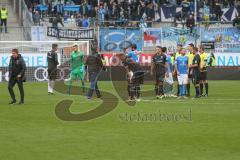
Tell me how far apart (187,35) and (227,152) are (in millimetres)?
31767

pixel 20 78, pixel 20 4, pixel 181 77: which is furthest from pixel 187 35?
pixel 20 78

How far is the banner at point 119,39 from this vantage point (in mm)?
43531

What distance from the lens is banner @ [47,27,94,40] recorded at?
1742 inches

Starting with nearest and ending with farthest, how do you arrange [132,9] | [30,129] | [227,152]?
[227,152]
[30,129]
[132,9]

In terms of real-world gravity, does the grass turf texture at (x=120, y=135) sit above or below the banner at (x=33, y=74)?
below

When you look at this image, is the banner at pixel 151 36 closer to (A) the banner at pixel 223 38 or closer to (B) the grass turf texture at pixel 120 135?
(A) the banner at pixel 223 38

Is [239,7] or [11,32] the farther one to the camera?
[239,7]

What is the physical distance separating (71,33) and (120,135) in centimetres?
3000

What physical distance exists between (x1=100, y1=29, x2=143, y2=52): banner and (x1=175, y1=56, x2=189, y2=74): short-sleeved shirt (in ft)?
55.1

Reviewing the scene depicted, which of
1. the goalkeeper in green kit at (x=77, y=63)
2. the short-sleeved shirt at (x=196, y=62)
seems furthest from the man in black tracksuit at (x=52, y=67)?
the short-sleeved shirt at (x=196, y=62)

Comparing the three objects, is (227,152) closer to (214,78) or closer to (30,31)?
(214,78)

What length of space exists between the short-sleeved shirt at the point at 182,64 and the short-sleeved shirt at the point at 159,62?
0.79m

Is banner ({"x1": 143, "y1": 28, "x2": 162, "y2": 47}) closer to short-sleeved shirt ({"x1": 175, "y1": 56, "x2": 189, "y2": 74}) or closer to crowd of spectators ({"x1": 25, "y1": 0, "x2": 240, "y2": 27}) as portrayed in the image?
crowd of spectators ({"x1": 25, "y1": 0, "x2": 240, "y2": 27})

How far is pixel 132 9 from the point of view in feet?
161
